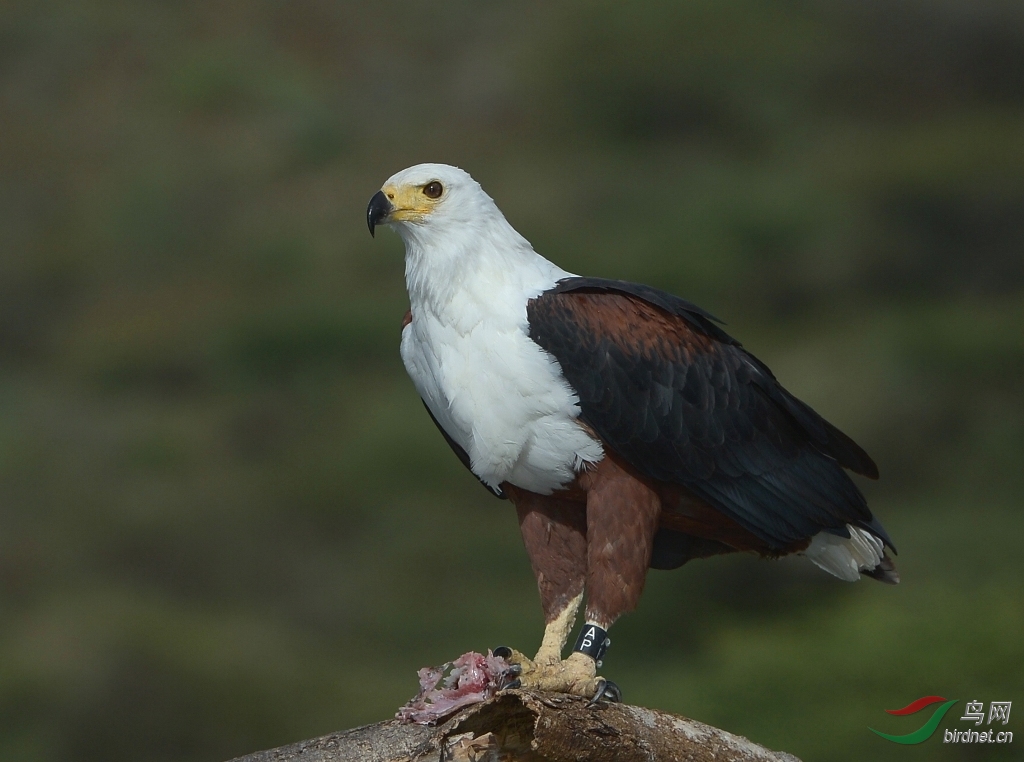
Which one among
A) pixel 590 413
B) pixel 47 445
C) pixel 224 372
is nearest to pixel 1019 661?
pixel 590 413

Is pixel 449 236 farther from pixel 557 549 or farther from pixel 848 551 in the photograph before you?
pixel 848 551

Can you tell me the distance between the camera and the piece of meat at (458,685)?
3.22 metres

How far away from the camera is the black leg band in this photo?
338cm

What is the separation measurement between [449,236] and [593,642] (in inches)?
47.6

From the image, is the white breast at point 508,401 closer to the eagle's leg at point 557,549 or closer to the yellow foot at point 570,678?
the eagle's leg at point 557,549

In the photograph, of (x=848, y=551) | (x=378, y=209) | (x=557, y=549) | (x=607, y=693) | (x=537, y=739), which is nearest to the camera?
(x=537, y=739)

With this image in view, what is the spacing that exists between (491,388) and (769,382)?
923 mm

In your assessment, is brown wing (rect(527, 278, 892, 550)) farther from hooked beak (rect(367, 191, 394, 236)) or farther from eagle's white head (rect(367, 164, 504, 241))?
hooked beak (rect(367, 191, 394, 236))

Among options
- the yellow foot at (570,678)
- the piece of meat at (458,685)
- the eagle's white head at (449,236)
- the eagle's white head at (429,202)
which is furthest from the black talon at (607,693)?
the eagle's white head at (429,202)

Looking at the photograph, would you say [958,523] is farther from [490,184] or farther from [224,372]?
[224,372]

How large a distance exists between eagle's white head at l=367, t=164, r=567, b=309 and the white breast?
10cm

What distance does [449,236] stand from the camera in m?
3.57

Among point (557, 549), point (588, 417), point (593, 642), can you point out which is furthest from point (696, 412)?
point (593, 642)

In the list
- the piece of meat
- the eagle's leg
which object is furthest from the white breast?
the piece of meat
